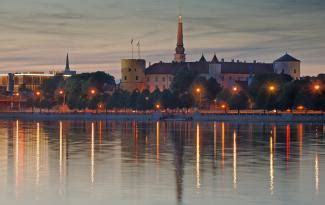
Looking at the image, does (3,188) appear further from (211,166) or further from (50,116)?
(50,116)

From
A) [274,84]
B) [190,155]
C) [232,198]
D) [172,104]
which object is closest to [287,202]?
[232,198]

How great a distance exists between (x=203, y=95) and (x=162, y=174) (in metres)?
124

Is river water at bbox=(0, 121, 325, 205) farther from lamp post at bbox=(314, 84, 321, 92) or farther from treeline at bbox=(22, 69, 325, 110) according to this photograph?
treeline at bbox=(22, 69, 325, 110)

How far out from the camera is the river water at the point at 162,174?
1259 inches

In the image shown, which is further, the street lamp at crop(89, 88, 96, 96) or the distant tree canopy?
the street lamp at crop(89, 88, 96, 96)

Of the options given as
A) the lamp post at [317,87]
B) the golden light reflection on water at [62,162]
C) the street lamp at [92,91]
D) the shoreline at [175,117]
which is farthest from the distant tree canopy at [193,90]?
the golden light reflection on water at [62,162]

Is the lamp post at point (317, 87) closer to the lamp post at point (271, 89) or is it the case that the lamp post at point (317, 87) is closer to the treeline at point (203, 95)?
the treeline at point (203, 95)

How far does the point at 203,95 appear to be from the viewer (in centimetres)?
16250

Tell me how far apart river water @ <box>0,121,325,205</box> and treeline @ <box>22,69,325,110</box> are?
67.5 meters

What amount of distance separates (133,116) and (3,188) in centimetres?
10730

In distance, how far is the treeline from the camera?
417 feet

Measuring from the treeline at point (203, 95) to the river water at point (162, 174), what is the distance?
67528 mm

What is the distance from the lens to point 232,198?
1243 inches

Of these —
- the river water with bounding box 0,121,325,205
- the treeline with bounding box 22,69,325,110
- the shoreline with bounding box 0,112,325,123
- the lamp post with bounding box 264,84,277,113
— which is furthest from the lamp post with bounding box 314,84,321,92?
the river water with bounding box 0,121,325,205
